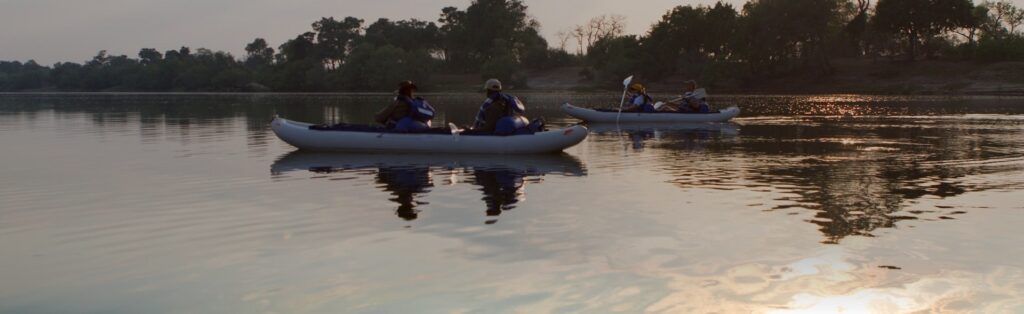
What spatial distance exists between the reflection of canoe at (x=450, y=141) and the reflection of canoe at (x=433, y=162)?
15cm

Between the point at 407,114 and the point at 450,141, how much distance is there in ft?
4.05

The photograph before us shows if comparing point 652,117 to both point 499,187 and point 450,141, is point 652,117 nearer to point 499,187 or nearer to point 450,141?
point 450,141

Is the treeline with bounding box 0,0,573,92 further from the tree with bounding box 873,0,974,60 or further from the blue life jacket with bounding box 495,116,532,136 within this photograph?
the blue life jacket with bounding box 495,116,532,136

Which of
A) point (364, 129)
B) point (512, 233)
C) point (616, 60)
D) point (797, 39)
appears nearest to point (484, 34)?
point (616, 60)

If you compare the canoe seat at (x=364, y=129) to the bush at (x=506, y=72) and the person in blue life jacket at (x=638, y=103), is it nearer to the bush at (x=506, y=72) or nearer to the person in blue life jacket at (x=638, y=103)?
the person in blue life jacket at (x=638, y=103)

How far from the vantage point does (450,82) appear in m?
116

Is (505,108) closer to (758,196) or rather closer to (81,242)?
(758,196)

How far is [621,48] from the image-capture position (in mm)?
103312

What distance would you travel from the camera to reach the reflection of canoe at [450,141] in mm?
20281

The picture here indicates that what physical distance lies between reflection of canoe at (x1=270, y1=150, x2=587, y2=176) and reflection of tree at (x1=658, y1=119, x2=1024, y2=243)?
7.27ft

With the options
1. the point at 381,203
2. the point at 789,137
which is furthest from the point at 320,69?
the point at 381,203

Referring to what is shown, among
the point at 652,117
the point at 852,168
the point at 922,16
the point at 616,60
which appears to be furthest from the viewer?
the point at 616,60

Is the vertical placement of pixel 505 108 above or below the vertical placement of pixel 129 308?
above

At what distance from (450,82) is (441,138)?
96409 millimetres
